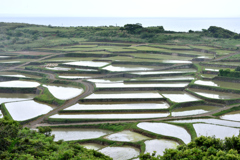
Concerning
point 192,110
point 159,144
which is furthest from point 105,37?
point 159,144

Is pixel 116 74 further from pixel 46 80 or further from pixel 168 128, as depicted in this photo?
pixel 168 128

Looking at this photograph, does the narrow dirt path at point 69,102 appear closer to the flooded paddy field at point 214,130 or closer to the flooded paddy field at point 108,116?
the flooded paddy field at point 108,116

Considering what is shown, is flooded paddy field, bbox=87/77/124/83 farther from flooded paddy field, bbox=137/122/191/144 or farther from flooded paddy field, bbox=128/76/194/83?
flooded paddy field, bbox=137/122/191/144

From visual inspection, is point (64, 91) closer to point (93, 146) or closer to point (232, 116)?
point (93, 146)

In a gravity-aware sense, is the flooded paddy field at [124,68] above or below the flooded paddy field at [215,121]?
above

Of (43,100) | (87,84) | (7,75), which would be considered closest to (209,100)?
(87,84)

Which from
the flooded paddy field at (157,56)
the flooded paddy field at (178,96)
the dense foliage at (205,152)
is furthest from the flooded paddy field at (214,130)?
the flooded paddy field at (157,56)

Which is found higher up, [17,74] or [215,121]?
[17,74]
